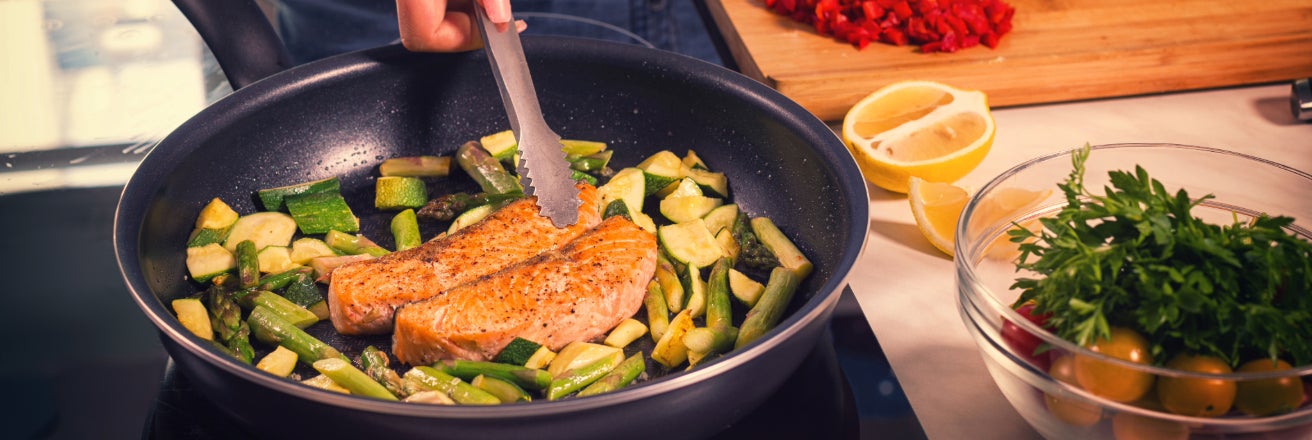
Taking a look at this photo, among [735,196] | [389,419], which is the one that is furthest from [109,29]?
[389,419]

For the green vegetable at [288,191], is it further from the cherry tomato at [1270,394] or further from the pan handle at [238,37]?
the cherry tomato at [1270,394]

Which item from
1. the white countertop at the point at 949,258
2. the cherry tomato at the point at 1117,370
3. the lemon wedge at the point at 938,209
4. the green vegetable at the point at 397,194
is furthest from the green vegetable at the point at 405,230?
the cherry tomato at the point at 1117,370

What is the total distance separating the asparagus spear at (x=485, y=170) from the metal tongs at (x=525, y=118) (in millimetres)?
217

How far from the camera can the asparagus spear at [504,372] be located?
5.62 feet

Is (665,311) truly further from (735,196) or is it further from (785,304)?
(735,196)

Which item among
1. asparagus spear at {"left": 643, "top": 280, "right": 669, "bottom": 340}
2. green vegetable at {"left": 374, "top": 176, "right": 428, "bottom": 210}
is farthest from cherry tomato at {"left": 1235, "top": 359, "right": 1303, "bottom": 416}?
green vegetable at {"left": 374, "top": 176, "right": 428, "bottom": 210}

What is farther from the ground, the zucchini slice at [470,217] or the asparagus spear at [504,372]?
the zucchini slice at [470,217]

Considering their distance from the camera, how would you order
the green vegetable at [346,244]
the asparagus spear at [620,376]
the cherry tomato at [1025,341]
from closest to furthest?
1. the cherry tomato at [1025,341]
2. the asparagus spear at [620,376]
3. the green vegetable at [346,244]

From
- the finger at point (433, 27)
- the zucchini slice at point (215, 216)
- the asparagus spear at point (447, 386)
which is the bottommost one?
the asparagus spear at point (447, 386)

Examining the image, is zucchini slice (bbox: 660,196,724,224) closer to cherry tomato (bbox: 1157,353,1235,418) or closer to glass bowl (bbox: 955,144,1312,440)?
glass bowl (bbox: 955,144,1312,440)

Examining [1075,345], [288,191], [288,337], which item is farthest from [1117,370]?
[288,191]

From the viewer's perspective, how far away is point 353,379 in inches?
65.7

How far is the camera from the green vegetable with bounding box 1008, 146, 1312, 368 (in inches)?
50.4

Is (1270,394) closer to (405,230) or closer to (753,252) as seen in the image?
(753,252)
